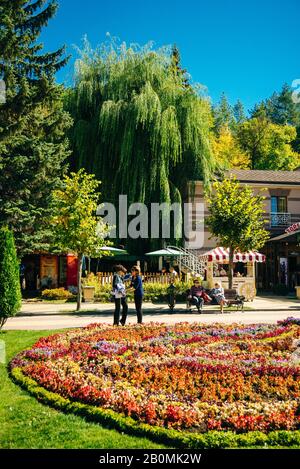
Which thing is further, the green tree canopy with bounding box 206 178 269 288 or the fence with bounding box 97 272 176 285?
the fence with bounding box 97 272 176 285

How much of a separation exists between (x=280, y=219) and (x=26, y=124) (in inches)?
870

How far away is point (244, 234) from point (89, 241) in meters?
8.63

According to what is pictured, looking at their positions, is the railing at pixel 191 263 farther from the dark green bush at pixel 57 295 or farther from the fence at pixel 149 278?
the dark green bush at pixel 57 295

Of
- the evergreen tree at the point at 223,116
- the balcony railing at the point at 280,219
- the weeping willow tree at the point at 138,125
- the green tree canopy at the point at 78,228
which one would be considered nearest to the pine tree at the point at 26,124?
the green tree canopy at the point at 78,228

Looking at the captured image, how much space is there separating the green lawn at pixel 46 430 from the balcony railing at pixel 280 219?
32.6 meters

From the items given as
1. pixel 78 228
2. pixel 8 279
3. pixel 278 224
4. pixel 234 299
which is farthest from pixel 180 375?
pixel 278 224

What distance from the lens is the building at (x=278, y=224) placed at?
3612cm

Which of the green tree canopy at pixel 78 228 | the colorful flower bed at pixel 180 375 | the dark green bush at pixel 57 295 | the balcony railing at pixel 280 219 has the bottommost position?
the colorful flower bed at pixel 180 375

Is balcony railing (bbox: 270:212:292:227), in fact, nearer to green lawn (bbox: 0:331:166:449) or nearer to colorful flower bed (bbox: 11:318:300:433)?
colorful flower bed (bbox: 11:318:300:433)

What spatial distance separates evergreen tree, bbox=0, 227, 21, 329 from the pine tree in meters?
8.88

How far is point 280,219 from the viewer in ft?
124

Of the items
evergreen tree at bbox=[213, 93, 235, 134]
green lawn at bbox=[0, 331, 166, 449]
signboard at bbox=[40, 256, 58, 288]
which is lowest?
green lawn at bbox=[0, 331, 166, 449]

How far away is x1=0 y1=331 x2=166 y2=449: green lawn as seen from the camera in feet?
18.2

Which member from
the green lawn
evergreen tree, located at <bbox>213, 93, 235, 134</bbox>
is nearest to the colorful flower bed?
the green lawn
